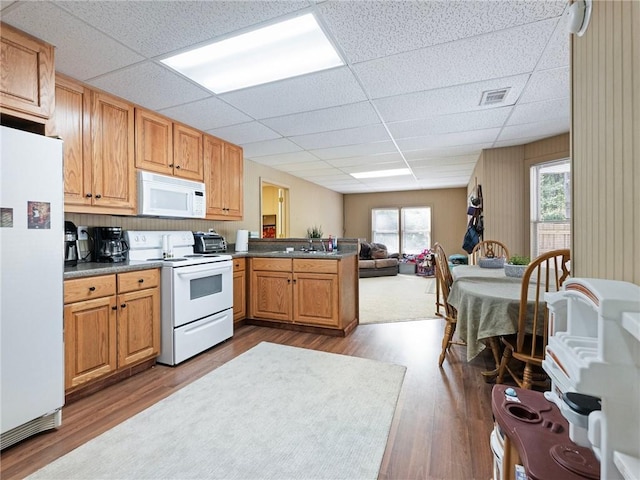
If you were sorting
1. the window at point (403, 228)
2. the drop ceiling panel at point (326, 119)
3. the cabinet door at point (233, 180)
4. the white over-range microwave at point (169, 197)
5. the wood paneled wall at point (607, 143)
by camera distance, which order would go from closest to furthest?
the wood paneled wall at point (607, 143) → the white over-range microwave at point (169, 197) → the drop ceiling panel at point (326, 119) → the cabinet door at point (233, 180) → the window at point (403, 228)

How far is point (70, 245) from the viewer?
2.46m

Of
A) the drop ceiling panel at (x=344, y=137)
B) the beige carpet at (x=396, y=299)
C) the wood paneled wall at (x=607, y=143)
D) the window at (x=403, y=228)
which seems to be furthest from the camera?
the window at (x=403, y=228)

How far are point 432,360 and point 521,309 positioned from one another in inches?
45.0

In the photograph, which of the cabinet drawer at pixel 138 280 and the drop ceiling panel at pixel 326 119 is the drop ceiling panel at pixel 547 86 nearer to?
the drop ceiling panel at pixel 326 119

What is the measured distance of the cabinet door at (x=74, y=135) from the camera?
89.7 inches

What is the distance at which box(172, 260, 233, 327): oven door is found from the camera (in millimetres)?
2711

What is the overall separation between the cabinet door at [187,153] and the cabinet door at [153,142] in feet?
0.20

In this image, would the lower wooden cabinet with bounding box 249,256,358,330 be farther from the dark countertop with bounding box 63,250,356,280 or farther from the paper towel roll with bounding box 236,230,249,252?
the paper towel roll with bounding box 236,230,249,252

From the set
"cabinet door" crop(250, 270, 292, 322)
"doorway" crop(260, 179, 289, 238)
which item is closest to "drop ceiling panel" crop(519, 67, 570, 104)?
"cabinet door" crop(250, 270, 292, 322)

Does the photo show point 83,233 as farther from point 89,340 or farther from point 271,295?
point 271,295

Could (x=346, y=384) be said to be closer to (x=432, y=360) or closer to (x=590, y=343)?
(x=432, y=360)

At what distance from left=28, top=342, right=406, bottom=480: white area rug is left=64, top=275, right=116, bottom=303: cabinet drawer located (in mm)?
856

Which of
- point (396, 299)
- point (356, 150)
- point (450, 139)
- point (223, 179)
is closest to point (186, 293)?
point (223, 179)

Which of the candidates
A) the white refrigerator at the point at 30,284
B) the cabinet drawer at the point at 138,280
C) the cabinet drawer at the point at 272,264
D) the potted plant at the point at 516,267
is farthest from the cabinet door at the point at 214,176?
the potted plant at the point at 516,267
